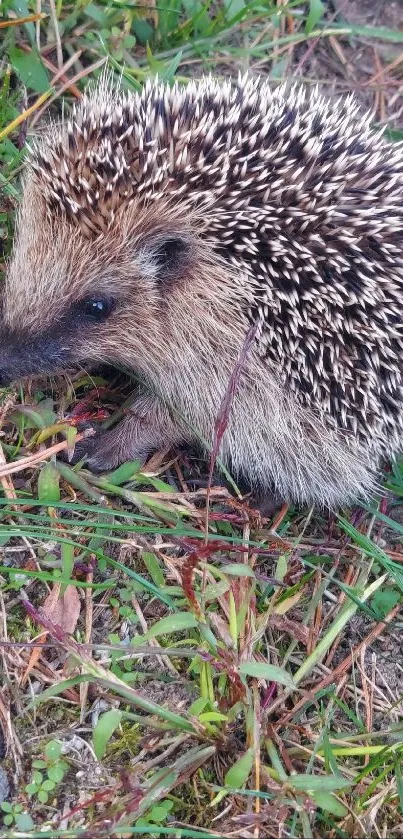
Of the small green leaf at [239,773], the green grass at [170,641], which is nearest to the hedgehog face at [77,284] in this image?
the green grass at [170,641]

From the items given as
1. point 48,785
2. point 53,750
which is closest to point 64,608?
point 53,750

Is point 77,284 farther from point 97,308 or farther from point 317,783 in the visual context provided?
point 317,783

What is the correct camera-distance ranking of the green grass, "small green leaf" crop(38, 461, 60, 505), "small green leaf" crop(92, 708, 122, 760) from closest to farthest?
"small green leaf" crop(92, 708, 122, 760) < the green grass < "small green leaf" crop(38, 461, 60, 505)

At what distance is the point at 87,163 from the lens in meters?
2.77

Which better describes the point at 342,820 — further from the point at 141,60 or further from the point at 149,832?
the point at 141,60

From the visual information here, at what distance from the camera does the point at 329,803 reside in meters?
2.33

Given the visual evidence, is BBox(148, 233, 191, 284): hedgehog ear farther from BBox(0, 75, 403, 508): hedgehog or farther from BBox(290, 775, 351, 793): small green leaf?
BBox(290, 775, 351, 793): small green leaf

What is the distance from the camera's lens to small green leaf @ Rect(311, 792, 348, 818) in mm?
2328

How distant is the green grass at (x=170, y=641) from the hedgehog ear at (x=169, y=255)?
59cm

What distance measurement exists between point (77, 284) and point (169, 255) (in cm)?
35

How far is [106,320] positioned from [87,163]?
57 centimetres

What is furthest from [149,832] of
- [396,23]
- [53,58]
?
[396,23]

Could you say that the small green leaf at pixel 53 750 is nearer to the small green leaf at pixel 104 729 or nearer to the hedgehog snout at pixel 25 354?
the small green leaf at pixel 104 729

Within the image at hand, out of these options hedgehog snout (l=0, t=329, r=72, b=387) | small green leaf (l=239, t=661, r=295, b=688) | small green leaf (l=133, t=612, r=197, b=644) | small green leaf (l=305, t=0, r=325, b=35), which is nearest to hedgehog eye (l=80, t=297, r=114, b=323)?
hedgehog snout (l=0, t=329, r=72, b=387)
